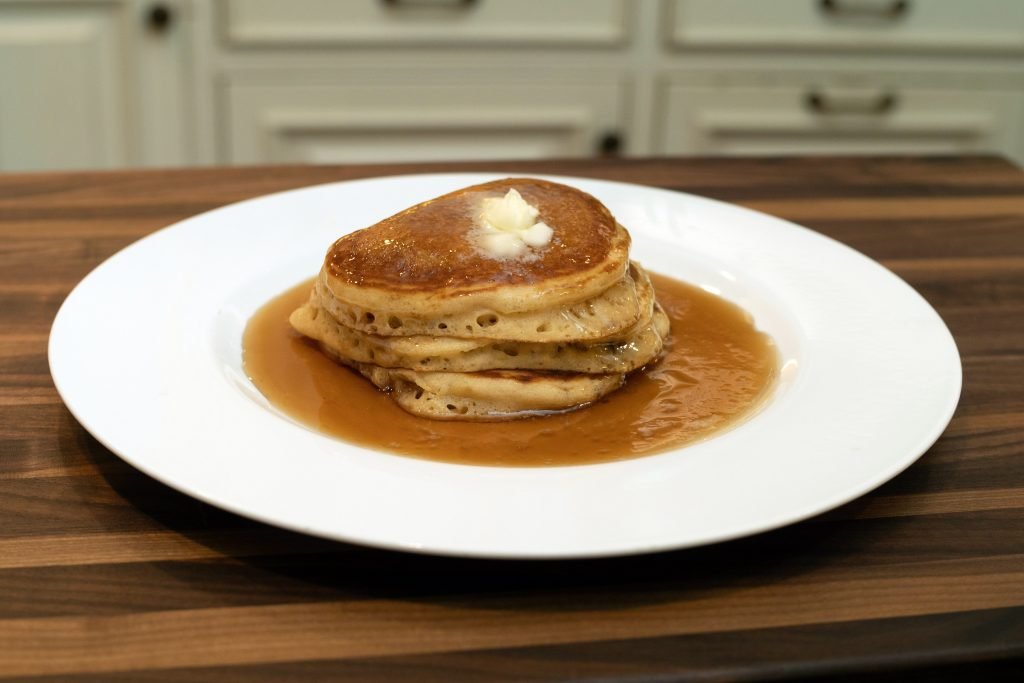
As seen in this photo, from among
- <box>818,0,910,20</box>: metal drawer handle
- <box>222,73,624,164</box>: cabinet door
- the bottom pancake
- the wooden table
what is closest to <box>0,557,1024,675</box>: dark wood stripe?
the wooden table

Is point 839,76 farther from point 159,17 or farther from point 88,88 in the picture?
point 88,88

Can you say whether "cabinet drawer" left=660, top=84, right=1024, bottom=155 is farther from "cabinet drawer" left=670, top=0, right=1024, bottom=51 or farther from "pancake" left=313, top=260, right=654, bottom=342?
"pancake" left=313, top=260, right=654, bottom=342

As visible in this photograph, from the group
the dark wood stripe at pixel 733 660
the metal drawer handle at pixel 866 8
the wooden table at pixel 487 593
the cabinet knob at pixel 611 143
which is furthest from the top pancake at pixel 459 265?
the metal drawer handle at pixel 866 8

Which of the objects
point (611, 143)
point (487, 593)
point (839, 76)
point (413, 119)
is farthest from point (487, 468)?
point (839, 76)

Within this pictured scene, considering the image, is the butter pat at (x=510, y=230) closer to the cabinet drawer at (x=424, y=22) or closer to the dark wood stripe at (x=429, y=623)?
the dark wood stripe at (x=429, y=623)

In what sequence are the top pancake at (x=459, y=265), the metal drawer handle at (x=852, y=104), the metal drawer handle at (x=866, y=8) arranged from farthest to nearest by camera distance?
the metal drawer handle at (x=852, y=104), the metal drawer handle at (x=866, y=8), the top pancake at (x=459, y=265)

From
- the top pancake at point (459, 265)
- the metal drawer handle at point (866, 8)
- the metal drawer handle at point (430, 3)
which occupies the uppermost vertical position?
the metal drawer handle at point (866, 8)

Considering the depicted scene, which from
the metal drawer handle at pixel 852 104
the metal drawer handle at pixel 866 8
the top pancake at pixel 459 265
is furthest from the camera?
the metal drawer handle at pixel 852 104
